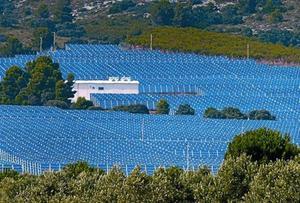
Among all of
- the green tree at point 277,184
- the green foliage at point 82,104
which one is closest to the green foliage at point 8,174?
the green tree at point 277,184

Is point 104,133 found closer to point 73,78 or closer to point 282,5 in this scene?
point 73,78

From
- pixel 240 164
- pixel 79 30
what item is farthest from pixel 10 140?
pixel 79 30

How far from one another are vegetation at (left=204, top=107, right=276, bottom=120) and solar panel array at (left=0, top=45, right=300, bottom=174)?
88 centimetres

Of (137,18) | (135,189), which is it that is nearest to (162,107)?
(137,18)

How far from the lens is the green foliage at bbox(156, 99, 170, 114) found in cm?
10844

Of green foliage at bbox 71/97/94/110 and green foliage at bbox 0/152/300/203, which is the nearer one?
green foliage at bbox 0/152/300/203

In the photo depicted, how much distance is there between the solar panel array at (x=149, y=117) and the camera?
257 feet

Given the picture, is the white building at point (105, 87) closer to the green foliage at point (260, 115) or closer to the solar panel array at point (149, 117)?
the solar panel array at point (149, 117)

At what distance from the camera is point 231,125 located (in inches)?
3659

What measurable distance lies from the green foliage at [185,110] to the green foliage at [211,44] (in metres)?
28.1

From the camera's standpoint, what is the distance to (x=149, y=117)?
98.2 m

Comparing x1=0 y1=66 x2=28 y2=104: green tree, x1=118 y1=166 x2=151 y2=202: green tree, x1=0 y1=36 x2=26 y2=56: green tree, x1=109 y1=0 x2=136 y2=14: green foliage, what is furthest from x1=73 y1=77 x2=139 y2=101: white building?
x1=118 y1=166 x2=151 y2=202: green tree

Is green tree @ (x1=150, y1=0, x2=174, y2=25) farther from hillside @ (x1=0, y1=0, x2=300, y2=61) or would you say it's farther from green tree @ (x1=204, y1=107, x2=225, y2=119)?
green tree @ (x1=204, y1=107, x2=225, y2=119)

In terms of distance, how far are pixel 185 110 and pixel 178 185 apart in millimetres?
55163
